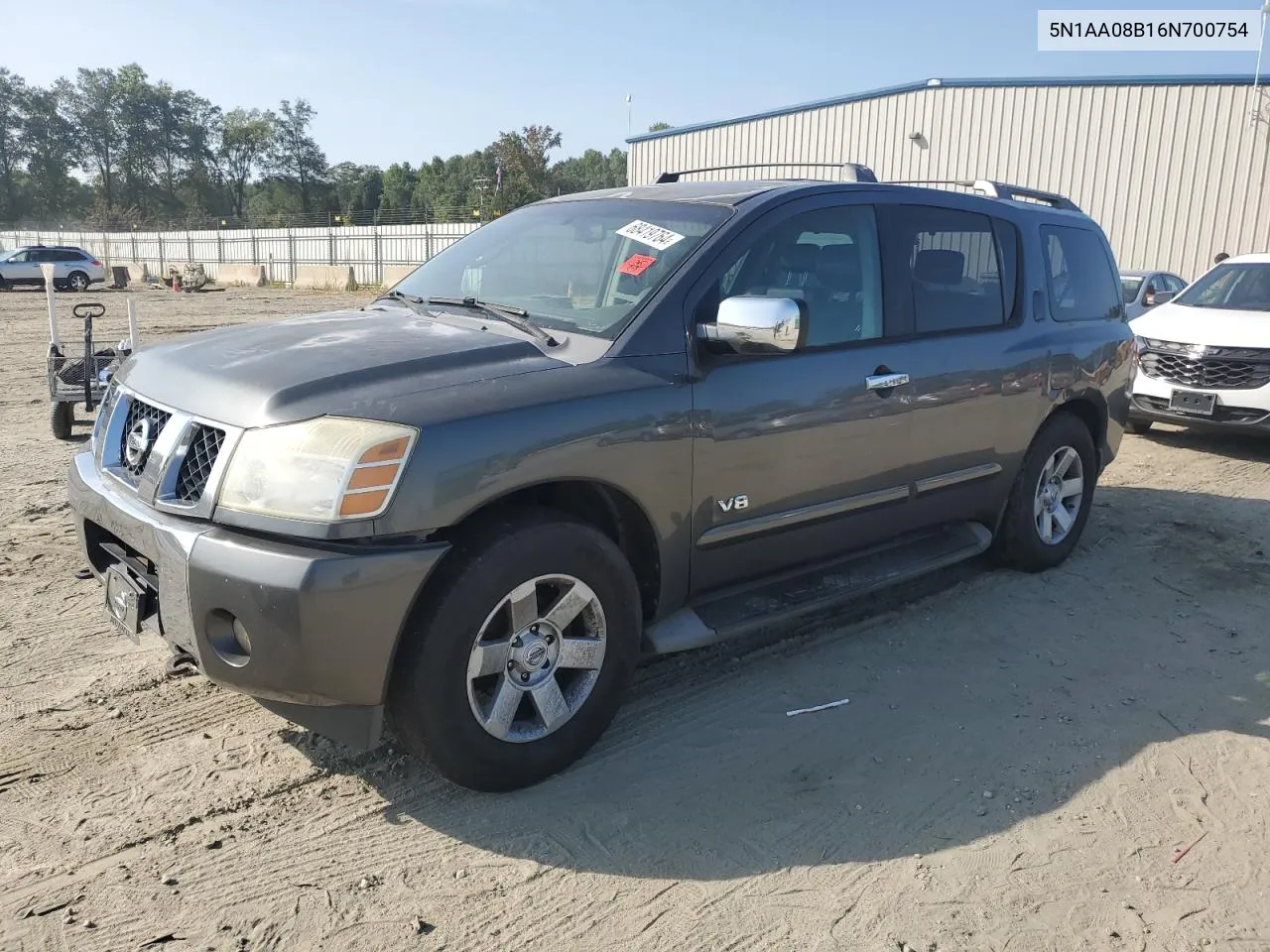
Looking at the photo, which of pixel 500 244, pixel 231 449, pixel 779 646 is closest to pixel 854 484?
pixel 779 646

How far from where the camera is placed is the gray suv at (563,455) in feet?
8.77

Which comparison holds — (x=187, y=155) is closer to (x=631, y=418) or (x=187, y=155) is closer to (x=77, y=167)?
(x=77, y=167)

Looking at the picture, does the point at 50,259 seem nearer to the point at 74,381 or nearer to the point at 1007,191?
the point at 74,381

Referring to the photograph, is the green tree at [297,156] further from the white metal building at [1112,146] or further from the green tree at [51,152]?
the white metal building at [1112,146]

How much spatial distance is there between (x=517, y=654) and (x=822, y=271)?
2023 mm

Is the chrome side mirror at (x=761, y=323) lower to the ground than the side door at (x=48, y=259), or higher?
higher

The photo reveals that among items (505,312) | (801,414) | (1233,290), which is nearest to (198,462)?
(505,312)

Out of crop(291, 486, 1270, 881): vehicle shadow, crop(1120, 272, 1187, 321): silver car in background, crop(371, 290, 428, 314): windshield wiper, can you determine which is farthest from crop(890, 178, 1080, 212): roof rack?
crop(1120, 272, 1187, 321): silver car in background

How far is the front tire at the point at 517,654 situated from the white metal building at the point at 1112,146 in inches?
611

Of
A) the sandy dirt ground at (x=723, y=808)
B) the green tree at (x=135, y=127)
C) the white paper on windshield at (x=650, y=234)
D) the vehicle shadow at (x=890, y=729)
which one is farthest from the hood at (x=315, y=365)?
the green tree at (x=135, y=127)

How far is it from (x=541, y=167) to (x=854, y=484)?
63931 millimetres

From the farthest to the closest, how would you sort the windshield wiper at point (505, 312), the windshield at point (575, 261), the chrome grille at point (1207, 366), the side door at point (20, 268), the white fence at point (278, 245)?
the white fence at point (278, 245), the side door at point (20, 268), the chrome grille at point (1207, 366), the windshield at point (575, 261), the windshield wiper at point (505, 312)

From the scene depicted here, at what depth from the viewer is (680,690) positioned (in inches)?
152

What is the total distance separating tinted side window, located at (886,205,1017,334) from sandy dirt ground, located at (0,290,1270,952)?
144 cm
